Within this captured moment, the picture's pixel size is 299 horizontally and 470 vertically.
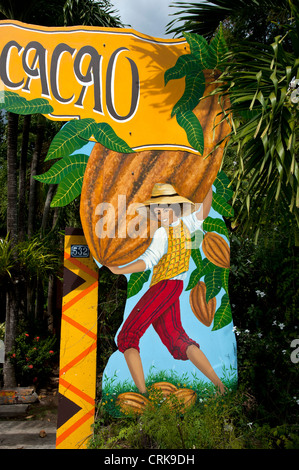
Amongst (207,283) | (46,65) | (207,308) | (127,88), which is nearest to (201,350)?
(207,308)

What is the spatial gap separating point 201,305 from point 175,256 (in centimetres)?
67

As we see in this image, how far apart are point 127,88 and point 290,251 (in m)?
2.99

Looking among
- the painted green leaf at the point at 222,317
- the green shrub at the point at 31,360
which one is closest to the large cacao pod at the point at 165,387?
the painted green leaf at the point at 222,317

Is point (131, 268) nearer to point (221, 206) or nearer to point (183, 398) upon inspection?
point (221, 206)

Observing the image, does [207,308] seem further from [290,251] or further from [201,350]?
[290,251]

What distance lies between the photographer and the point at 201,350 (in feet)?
15.5

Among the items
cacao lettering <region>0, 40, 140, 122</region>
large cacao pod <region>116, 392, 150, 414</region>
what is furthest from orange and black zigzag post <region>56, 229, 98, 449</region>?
cacao lettering <region>0, 40, 140, 122</region>

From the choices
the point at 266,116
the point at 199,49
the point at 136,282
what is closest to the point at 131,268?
the point at 136,282

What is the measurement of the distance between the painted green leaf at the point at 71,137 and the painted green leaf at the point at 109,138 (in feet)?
0.27

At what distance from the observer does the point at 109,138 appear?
4719mm

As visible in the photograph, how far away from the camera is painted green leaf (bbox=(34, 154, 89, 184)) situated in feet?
15.2

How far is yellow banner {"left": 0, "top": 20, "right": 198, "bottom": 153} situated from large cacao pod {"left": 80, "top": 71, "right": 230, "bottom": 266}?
0.67 ft

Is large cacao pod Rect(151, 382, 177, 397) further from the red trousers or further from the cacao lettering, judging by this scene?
the cacao lettering

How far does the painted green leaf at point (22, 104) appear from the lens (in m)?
4.61
